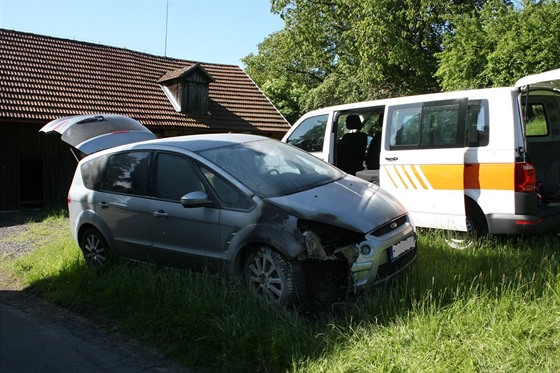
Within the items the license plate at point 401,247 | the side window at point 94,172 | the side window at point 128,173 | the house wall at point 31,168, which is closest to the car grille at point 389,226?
the license plate at point 401,247

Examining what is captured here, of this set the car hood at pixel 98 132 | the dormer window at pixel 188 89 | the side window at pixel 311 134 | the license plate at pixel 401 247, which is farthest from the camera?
the dormer window at pixel 188 89

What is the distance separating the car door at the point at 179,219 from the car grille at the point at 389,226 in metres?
1.56

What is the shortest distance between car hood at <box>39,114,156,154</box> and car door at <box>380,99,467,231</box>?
432cm

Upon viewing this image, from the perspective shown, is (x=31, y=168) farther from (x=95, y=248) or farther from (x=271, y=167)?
(x=271, y=167)

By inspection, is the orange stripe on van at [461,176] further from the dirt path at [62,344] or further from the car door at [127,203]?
the dirt path at [62,344]

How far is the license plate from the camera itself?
4.75m

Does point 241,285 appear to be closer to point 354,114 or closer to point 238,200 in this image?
point 238,200

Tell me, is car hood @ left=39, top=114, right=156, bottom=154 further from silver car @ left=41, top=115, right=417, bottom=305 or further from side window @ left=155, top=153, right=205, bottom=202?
side window @ left=155, top=153, right=205, bottom=202

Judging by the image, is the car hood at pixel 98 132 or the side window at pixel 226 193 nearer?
the side window at pixel 226 193

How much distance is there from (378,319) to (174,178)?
2744mm

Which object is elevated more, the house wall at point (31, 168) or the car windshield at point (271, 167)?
the car windshield at point (271, 167)

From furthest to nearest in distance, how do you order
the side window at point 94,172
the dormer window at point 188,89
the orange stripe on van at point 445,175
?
the dormer window at point 188,89, the side window at point 94,172, the orange stripe on van at point 445,175

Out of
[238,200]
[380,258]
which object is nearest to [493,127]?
[380,258]

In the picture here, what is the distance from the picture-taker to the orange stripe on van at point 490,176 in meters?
5.66
